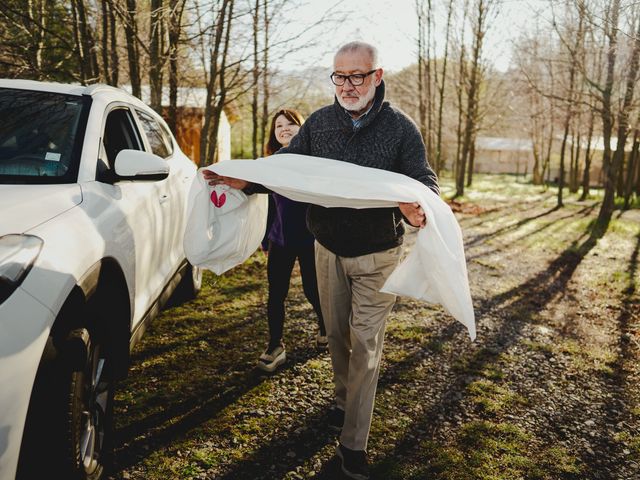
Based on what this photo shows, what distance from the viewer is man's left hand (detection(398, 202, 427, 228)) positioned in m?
2.27

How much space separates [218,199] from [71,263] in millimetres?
1158

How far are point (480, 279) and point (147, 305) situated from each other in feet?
18.4

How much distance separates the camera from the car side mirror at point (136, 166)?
2.69 meters

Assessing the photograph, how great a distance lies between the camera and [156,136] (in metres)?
4.25

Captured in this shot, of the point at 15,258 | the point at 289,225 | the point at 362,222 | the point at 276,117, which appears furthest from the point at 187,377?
the point at 276,117

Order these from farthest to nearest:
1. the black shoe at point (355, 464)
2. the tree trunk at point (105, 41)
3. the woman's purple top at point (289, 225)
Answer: the tree trunk at point (105, 41), the woman's purple top at point (289, 225), the black shoe at point (355, 464)

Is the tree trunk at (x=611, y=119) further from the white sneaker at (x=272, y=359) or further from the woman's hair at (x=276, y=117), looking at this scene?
the white sneaker at (x=272, y=359)

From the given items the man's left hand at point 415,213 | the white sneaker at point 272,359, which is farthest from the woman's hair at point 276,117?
the man's left hand at point 415,213

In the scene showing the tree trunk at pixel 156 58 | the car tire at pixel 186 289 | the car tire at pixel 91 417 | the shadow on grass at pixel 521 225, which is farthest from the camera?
the shadow on grass at pixel 521 225

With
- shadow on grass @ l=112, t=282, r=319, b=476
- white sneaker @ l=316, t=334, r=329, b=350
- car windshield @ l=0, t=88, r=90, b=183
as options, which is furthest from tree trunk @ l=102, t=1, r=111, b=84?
white sneaker @ l=316, t=334, r=329, b=350

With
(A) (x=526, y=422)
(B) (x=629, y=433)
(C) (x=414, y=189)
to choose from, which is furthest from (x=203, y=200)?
(B) (x=629, y=433)

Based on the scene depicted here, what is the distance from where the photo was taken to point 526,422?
3.26m

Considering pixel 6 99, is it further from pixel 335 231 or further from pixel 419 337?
pixel 419 337

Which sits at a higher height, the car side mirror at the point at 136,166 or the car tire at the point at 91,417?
the car side mirror at the point at 136,166
